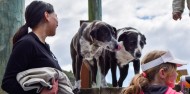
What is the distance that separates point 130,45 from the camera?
20.9 ft

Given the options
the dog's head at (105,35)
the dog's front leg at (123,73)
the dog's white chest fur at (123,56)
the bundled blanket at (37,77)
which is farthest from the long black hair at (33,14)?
the dog's front leg at (123,73)

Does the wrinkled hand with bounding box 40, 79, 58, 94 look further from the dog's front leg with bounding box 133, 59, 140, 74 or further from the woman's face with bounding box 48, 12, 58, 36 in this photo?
the dog's front leg with bounding box 133, 59, 140, 74

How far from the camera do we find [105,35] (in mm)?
6215

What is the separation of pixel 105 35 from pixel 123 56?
0.35 meters

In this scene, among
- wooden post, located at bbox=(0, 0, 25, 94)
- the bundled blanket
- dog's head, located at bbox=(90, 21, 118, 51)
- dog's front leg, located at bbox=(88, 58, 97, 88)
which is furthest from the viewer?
dog's front leg, located at bbox=(88, 58, 97, 88)

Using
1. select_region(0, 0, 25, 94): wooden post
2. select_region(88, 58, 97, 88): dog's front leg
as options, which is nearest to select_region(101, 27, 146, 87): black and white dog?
select_region(88, 58, 97, 88): dog's front leg

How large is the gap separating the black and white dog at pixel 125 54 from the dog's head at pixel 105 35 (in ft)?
0.28

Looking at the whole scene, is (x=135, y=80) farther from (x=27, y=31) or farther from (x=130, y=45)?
(x=130, y=45)

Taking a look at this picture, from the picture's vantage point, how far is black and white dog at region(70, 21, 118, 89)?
6223 millimetres

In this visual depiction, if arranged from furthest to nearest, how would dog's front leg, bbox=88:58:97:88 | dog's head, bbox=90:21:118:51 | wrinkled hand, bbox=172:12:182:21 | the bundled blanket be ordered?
dog's front leg, bbox=88:58:97:88 → dog's head, bbox=90:21:118:51 → wrinkled hand, bbox=172:12:182:21 → the bundled blanket

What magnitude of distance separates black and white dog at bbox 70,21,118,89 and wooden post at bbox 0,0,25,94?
1209 millimetres

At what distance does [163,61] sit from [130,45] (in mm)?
3486

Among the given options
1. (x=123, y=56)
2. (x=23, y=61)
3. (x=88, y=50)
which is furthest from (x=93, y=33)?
(x=23, y=61)

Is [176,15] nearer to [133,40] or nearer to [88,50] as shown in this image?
[133,40]
